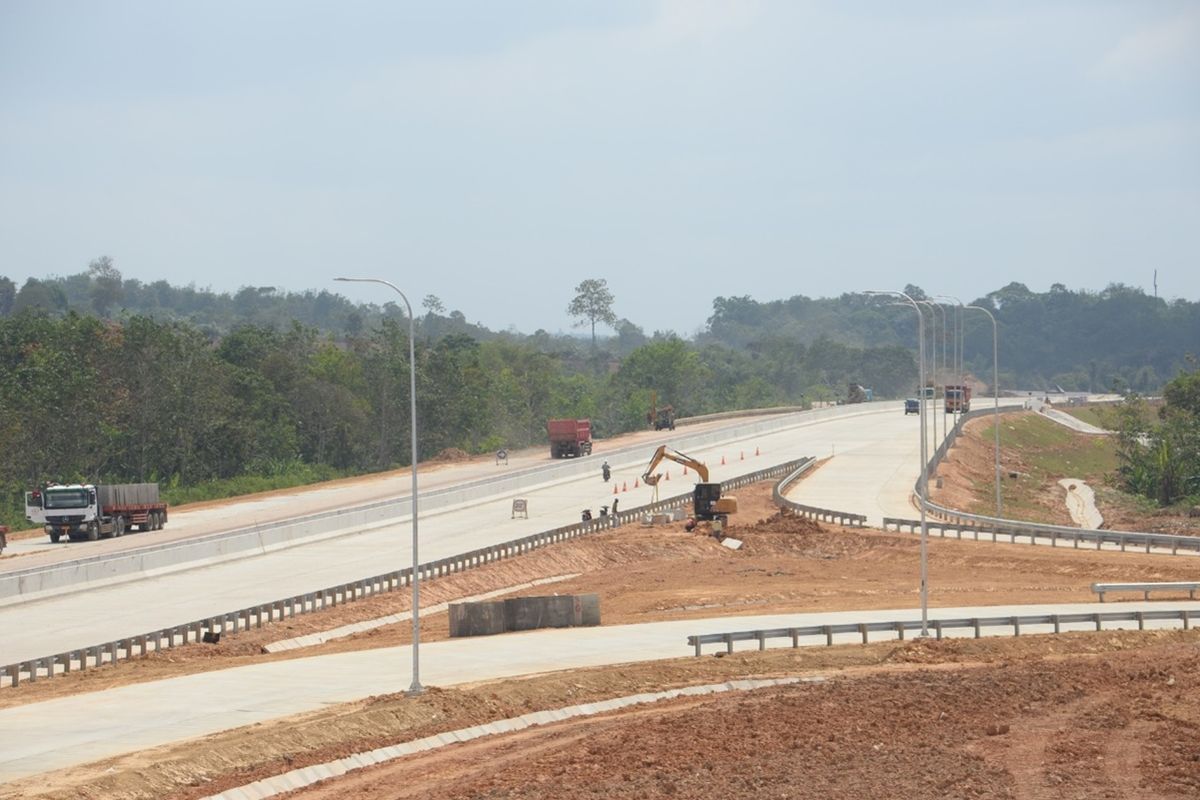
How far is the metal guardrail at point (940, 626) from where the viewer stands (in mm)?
40841

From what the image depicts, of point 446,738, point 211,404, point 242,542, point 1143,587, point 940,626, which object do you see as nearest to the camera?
point 446,738

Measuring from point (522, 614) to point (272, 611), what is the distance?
8705 mm

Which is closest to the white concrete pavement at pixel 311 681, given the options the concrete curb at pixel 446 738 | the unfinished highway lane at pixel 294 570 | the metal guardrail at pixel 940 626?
the metal guardrail at pixel 940 626

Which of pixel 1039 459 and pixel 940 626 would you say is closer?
pixel 940 626

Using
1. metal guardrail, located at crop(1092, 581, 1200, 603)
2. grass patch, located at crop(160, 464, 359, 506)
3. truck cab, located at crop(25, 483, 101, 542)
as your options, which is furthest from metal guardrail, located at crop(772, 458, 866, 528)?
grass patch, located at crop(160, 464, 359, 506)

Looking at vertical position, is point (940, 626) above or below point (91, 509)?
below

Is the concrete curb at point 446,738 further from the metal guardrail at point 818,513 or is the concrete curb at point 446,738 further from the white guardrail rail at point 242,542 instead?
the metal guardrail at point 818,513

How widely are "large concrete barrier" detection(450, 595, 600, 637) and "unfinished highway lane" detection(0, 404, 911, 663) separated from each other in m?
10.5

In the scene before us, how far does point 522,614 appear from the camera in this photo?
46.7 m

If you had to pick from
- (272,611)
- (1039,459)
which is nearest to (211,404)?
(1039,459)

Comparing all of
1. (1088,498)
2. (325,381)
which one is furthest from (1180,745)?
(325,381)

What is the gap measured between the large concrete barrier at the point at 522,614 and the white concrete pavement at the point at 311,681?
86 centimetres

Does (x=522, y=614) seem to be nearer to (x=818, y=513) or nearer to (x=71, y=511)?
(x=818, y=513)

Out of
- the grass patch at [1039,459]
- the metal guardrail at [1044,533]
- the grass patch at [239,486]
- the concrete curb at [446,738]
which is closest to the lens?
the concrete curb at [446,738]
